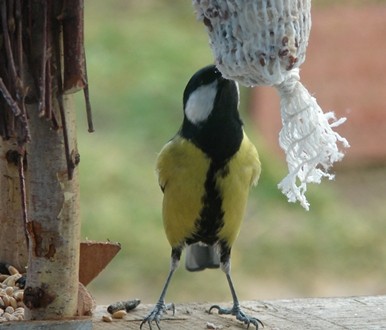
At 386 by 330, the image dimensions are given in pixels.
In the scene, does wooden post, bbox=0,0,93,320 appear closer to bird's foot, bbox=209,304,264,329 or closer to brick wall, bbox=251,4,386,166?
bird's foot, bbox=209,304,264,329

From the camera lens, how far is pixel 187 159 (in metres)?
3.09

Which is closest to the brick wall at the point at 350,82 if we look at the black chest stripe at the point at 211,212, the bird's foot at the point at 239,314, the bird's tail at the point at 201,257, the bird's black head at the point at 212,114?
the bird's tail at the point at 201,257

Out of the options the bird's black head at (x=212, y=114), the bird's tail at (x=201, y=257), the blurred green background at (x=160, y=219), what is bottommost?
the bird's tail at (x=201, y=257)

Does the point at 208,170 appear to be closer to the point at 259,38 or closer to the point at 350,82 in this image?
the point at 259,38

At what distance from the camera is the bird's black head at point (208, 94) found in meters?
2.88

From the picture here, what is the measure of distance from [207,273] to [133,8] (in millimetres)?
4505

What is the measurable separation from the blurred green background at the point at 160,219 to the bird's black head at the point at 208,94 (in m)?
2.39

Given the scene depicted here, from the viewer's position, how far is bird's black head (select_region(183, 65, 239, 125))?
288 cm

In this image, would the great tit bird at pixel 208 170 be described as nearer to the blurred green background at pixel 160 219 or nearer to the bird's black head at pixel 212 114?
the bird's black head at pixel 212 114

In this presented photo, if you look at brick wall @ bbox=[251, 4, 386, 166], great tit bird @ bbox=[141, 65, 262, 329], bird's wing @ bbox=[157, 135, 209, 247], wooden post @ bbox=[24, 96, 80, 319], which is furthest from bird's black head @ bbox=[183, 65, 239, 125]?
brick wall @ bbox=[251, 4, 386, 166]

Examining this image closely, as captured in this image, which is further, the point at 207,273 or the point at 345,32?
the point at 345,32

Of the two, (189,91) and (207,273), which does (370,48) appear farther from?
(189,91)

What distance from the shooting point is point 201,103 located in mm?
2934

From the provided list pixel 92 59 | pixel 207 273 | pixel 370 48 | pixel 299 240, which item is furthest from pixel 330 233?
pixel 92 59
